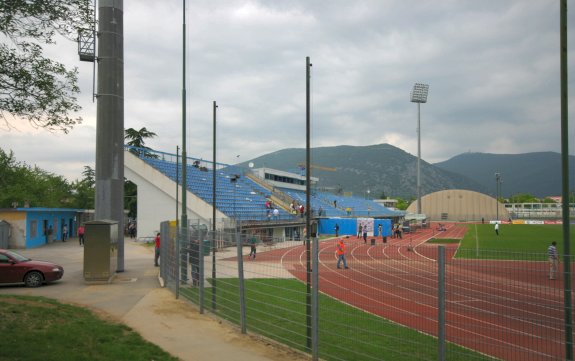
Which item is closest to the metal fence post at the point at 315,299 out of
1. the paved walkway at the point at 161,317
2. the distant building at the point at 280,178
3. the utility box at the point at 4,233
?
the paved walkway at the point at 161,317

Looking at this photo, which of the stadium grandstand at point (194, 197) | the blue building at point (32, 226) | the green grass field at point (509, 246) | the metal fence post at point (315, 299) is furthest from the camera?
the stadium grandstand at point (194, 197)

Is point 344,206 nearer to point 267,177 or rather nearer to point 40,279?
point 267,177

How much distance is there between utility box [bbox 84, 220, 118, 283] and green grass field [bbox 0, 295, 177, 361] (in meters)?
6.27

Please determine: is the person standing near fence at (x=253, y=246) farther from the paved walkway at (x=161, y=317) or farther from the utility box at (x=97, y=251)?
the utility box at (x=97, y=251)

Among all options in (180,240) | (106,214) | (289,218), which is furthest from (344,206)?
(180,240)

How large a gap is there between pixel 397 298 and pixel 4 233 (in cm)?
3003

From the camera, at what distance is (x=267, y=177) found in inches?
2862

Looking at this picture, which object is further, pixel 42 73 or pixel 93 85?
pixel 93 85

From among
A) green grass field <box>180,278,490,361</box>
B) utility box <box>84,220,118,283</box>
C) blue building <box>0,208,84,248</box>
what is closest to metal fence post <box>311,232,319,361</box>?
green grass field <box>180,278,490,361</box>

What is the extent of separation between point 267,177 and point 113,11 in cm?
5155

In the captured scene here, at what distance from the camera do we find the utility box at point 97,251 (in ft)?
58.3

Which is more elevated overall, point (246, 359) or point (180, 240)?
point (180, 240)

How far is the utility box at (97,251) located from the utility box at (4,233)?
17840mm

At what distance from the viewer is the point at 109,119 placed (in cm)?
2150
